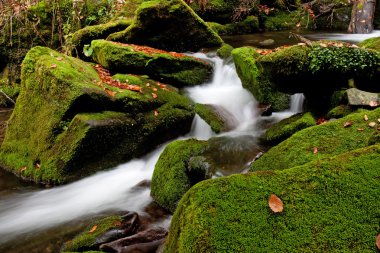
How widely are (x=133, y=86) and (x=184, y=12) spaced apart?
365 cm

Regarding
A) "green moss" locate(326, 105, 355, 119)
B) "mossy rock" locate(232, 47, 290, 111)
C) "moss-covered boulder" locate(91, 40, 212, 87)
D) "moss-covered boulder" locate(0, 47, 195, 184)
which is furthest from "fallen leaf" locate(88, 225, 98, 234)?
"moss-covered boulder" locate(91, 40, 212, 87)

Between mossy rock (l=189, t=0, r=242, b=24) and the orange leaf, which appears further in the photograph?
mossy rock (l=189, t=0, r=242, b=24)

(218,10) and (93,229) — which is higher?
(218,10)

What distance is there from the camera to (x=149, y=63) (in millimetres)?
8125

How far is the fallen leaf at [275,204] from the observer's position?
2195 millimetres

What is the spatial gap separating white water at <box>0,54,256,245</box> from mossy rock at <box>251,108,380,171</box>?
2267mm

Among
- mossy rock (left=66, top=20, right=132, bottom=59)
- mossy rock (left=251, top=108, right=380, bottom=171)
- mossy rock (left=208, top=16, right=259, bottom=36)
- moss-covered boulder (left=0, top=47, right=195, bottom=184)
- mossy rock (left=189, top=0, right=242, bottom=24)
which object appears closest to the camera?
mossy rock (left=251, top=108, right=380, bottom=171)

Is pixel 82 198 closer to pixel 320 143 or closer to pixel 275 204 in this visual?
pixel 320 143

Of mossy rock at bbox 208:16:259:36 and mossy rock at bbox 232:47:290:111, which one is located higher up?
mossy rock at bbox 208:16:259:36

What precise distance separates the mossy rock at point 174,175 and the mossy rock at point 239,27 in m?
9.63

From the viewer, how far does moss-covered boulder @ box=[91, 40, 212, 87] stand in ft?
26.5

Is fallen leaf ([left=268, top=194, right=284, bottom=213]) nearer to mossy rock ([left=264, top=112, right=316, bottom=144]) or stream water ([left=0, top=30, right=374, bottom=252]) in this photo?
stream water ([left=0, top=30, right=374, bottom=252])

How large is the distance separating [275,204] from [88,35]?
9.31 metres

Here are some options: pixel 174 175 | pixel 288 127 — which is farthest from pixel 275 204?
pixel 288 127
